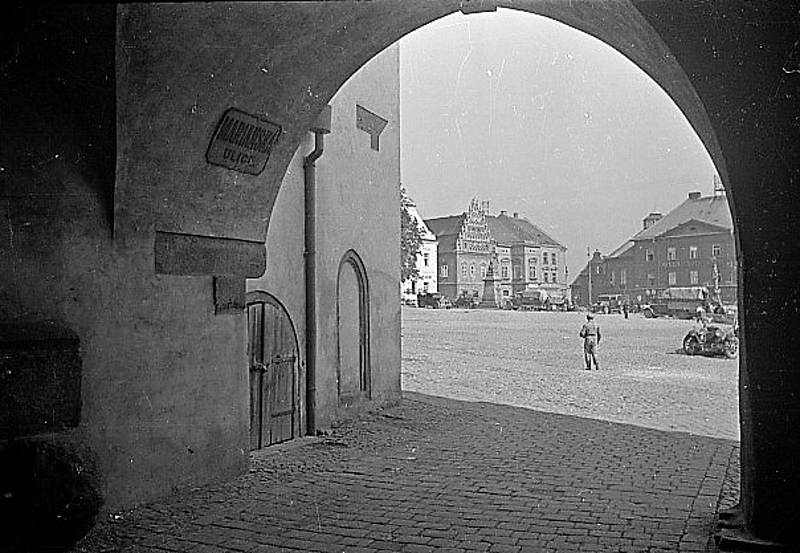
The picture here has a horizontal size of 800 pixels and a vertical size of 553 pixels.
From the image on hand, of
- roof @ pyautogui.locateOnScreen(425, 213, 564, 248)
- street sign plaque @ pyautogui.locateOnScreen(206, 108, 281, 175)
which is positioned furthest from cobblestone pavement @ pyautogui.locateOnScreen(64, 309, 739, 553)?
roof @ pyautogui.locateOnScreen(425, 213, 564, 248)

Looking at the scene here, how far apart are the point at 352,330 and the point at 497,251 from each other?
672 inches

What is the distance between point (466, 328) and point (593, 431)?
19.4m

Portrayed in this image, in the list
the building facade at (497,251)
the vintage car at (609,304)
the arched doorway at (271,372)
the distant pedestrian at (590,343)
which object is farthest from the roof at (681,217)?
the arched doorway at (271,372)

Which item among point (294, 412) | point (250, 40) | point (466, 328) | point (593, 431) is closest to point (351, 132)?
point (294, 412)

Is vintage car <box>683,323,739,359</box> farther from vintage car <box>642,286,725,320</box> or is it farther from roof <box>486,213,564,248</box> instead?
roof <box>486,213,564,248</box>

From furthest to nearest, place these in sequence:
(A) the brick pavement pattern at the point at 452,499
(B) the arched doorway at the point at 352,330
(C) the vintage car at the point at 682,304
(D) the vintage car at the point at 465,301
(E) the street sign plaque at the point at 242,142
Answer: (D) the vintage car at the point at 465,301, (C) the vintage car at the point at 682,304, (B) the arched doorway at the point at 352,330, (E) the street sign plaque at the point at 242,142, (A) the brick pavement pattern at the point at 452,499

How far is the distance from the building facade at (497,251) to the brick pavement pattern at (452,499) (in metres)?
16.9

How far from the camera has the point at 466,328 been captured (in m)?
30.8

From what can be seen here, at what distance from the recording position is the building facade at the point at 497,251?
2775 centimetres

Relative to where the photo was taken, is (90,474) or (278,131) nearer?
(90,474)

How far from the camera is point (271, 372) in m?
9.88

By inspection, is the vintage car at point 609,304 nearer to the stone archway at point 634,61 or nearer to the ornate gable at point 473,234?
the ornate gable at point 473,234

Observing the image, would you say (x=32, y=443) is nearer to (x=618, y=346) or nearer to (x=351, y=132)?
(x=351, y=132)

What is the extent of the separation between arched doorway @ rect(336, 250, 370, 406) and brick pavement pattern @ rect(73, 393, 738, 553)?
112cm
